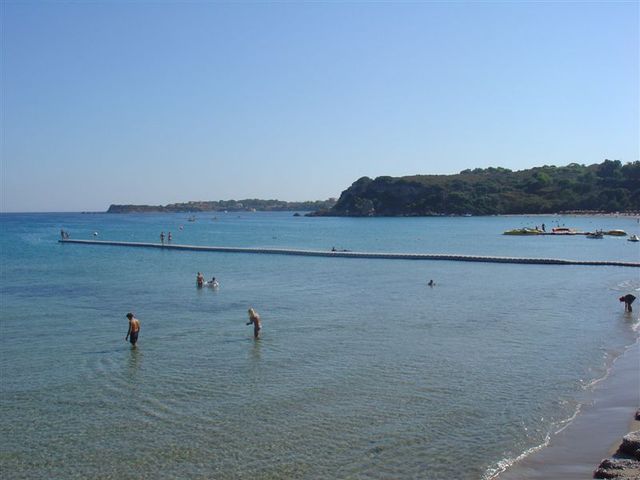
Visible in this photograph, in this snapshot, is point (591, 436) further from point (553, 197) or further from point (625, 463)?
point (553, 197)

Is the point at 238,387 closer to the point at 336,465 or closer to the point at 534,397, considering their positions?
the point at 336,465

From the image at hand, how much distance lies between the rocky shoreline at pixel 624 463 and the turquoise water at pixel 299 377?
1685 millimetres

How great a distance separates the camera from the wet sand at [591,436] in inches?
427

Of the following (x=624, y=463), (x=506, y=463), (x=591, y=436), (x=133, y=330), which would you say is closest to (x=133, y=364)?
(x=133, y=330)

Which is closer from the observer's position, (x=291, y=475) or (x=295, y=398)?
(x=291, y=475)

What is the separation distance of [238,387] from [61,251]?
197 ft

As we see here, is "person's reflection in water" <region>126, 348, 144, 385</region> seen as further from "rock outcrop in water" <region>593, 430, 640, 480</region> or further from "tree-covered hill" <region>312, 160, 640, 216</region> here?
"tree-covered hill" <region>312, 160, 640, 216</region>

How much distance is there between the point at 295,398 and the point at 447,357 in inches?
228

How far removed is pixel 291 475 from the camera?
35.8ft

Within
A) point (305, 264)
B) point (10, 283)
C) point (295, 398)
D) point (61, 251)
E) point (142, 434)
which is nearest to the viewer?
point (142, 434)

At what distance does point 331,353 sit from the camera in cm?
1947

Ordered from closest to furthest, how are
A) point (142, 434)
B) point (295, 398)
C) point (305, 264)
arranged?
1. point (142, 434)
2. point (295, 398)
3. point (305, 264)

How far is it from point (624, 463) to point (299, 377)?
865 centimetres

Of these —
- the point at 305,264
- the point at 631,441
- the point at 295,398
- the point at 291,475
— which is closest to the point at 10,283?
the point at 305,264
